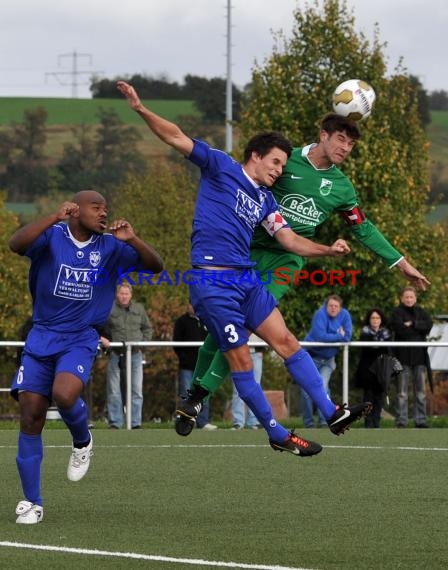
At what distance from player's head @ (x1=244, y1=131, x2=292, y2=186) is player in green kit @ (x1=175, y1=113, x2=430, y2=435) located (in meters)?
0.70

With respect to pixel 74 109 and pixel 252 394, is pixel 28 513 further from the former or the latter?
pixel 74 109

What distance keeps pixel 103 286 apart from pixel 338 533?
220 cm

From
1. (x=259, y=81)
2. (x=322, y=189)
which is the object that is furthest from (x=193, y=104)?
(x=322, y=189)

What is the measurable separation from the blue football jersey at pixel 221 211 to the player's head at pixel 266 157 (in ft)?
0.37

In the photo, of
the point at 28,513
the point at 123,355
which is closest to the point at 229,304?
the point at 28,513

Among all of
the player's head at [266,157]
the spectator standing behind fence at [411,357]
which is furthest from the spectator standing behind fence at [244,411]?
the player's head at [266,157]

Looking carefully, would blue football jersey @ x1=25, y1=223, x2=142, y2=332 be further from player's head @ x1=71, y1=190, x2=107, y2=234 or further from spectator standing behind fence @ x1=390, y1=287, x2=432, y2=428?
spectator standing behind fence @ x1=390, y1=287, x2=432, y2=428

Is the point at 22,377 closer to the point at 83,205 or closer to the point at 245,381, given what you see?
the point at 83,205

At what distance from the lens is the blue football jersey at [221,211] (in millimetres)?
9484

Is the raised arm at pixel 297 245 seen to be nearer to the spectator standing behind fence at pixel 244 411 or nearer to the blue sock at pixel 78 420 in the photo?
the blue sock at pixel 78 420

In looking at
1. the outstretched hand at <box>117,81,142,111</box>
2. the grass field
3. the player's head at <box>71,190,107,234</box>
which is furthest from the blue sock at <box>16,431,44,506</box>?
the outstretched hand at <box>117,81,142,111</box>

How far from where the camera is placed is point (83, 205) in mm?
8656

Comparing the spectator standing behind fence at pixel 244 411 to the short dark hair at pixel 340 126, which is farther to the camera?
the spectator standing behind fence at pixel 244 411

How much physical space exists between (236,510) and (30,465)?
1392 mm
